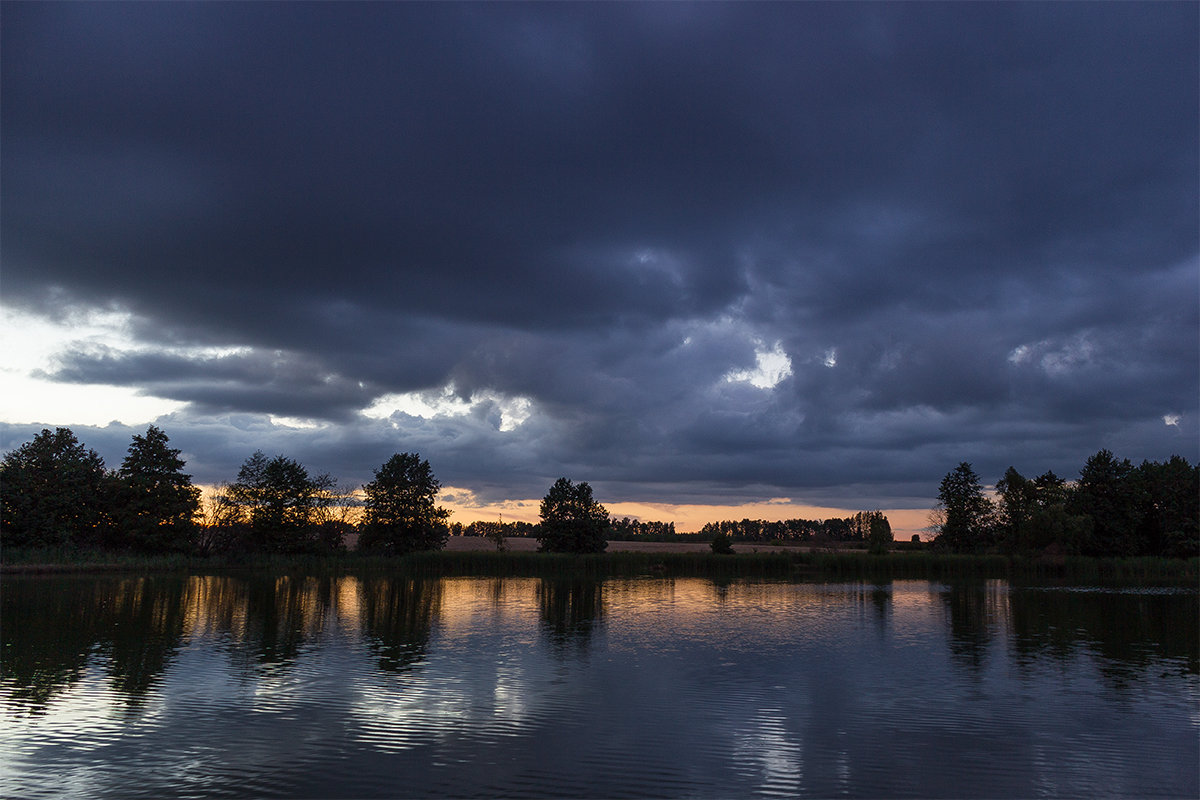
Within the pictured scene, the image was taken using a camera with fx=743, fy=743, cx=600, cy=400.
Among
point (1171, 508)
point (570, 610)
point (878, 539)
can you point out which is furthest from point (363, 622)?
point (1171, 508)

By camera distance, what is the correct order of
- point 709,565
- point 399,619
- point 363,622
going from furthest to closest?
point 709,565
point 399,619
point 363,622

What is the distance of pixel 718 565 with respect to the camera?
319 ft

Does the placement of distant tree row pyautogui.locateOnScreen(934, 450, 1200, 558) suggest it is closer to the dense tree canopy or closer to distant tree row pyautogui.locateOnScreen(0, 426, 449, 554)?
the dense tree canopy

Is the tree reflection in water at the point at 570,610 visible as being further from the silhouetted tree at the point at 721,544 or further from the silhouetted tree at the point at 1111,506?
the silhouetted tree at the point at 1111,506

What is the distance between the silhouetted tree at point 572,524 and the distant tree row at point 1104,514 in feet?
192

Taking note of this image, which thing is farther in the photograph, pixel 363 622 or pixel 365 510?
pixel 365 510

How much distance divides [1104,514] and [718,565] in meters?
61.8

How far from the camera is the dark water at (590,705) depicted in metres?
15.3

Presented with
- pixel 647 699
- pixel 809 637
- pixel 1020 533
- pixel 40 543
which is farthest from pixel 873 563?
pixel 40 543

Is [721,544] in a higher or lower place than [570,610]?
higher

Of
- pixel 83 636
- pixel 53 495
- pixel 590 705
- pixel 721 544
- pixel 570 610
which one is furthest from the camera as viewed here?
pixel 721 544

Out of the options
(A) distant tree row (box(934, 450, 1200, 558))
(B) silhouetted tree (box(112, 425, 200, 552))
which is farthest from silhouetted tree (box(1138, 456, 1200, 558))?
(B) silhouetted tree (box(112, 425, 200, 552))

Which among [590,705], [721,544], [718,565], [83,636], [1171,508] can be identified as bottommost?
[718,565]

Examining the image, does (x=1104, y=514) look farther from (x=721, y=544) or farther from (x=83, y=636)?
(x=83, y=636)
